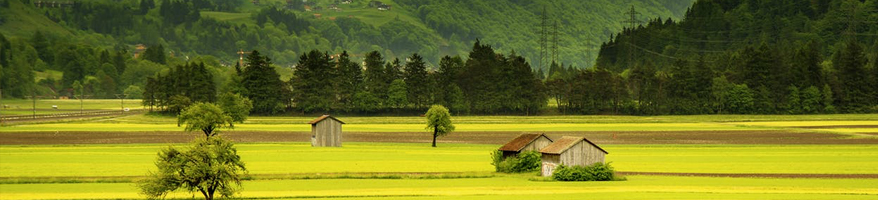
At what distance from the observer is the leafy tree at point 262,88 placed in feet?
561

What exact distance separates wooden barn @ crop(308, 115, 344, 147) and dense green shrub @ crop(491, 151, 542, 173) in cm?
2953

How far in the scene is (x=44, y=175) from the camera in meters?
66.9

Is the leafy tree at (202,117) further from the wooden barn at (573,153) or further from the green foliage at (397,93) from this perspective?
the green foliage at (397,93)

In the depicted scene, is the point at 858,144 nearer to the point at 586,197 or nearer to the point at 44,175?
the point at 586,197

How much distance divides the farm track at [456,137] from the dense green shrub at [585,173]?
3891cm

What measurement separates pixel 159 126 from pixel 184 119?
37490 mm

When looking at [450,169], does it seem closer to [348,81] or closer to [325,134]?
[325,134]

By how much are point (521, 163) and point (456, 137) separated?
143 ft

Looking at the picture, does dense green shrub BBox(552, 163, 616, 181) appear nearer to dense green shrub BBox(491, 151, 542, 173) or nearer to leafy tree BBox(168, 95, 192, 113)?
dense green shrub BBox(491, 151, 542, 173)

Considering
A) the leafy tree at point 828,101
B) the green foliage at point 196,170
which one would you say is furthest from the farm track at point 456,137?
the green foliage at point 196,170

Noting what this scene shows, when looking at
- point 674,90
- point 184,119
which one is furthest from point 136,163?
point 674,90

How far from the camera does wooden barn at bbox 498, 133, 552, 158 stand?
242 feet

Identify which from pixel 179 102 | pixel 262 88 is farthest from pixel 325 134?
pixel 262 88

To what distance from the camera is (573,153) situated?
222ft
